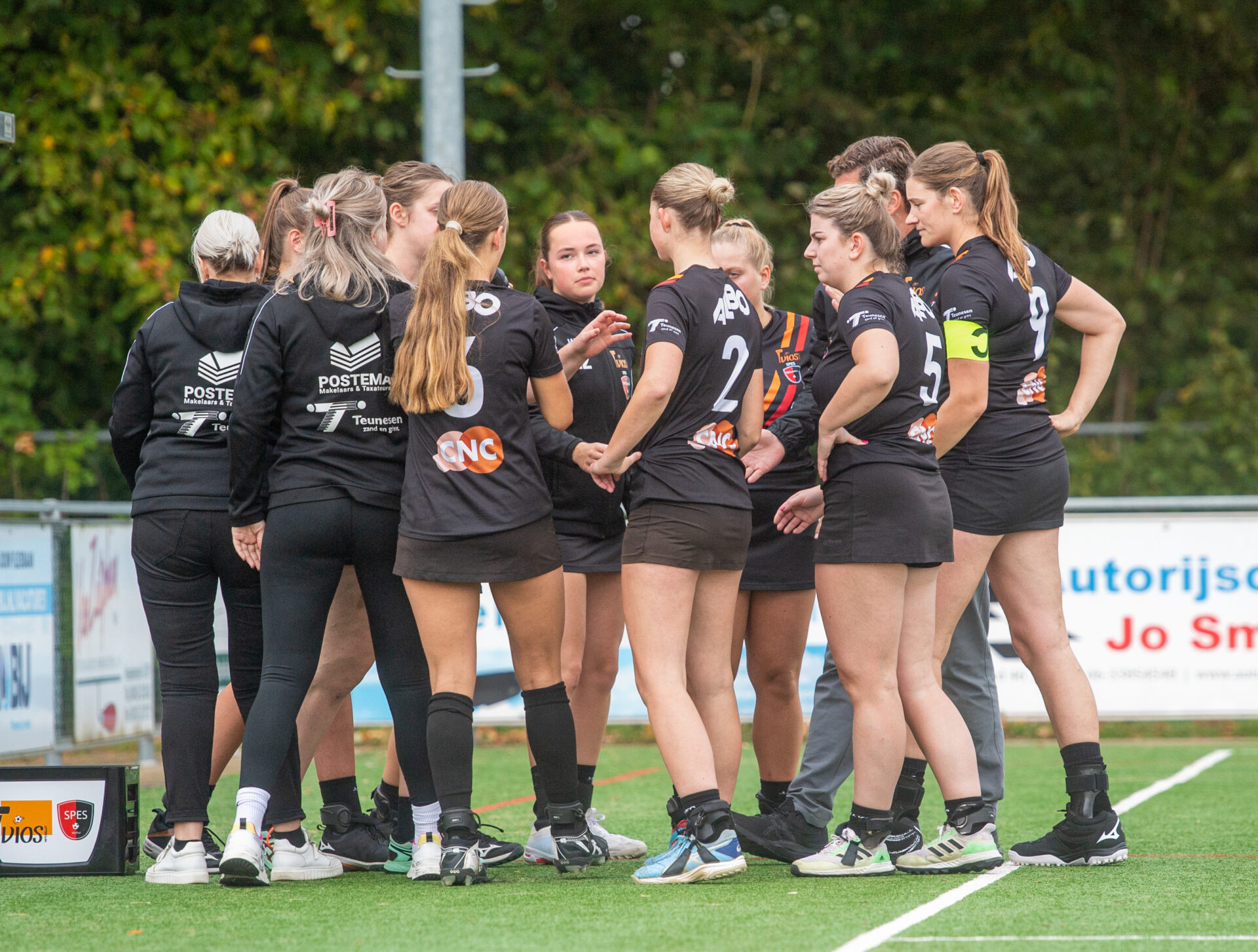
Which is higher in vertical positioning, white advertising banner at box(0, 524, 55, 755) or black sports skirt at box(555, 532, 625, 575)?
black sports skirt at box(555, 532, 625, 575)

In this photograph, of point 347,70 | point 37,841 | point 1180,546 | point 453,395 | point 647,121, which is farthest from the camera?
point 647,121

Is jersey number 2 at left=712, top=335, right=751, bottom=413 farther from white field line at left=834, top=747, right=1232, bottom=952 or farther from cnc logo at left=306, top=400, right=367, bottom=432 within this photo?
white field line at left=834, top=747, right=1232, bottom=952

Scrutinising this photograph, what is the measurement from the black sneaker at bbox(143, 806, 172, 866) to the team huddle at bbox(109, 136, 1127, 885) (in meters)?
0.11

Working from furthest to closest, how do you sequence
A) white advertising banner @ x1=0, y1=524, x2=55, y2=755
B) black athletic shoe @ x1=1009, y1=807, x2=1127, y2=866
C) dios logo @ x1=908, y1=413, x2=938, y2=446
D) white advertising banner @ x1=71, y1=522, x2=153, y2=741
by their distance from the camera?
white advertising banner @ x1=71, y1=522, x2=153, y2=741 → white advertising banner @ x1=0, y1=524, x2=55, y2=755 → black athletic shoe @ x1=1009, y1=807, x2=1127, y2=866 → dios logo @ x1=908, y1=413, x2=938, y2=446

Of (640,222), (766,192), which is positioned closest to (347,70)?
(640,222)

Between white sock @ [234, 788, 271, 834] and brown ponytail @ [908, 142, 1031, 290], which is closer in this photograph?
white sock @ [234, 788, 271, 834]

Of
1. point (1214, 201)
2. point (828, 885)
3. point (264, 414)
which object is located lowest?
point (828, 885)

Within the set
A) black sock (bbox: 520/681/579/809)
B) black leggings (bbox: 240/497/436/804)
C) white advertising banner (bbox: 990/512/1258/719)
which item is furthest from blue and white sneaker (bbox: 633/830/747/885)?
white advertising banner (bbox: 990/512/1258/719)

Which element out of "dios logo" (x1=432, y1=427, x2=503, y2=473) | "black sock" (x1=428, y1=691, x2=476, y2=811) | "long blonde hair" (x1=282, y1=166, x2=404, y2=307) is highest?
"long blonde hair" (x1=282, y1=166, x2=404, y2=307)

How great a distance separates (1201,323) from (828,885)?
10515mm

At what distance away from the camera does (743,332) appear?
4363mm

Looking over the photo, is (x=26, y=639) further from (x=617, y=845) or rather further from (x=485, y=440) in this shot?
(x=485, y=440)

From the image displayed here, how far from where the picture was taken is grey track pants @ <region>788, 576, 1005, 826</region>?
16.1 ft

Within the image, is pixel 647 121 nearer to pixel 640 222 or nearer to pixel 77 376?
pixel 640 222
